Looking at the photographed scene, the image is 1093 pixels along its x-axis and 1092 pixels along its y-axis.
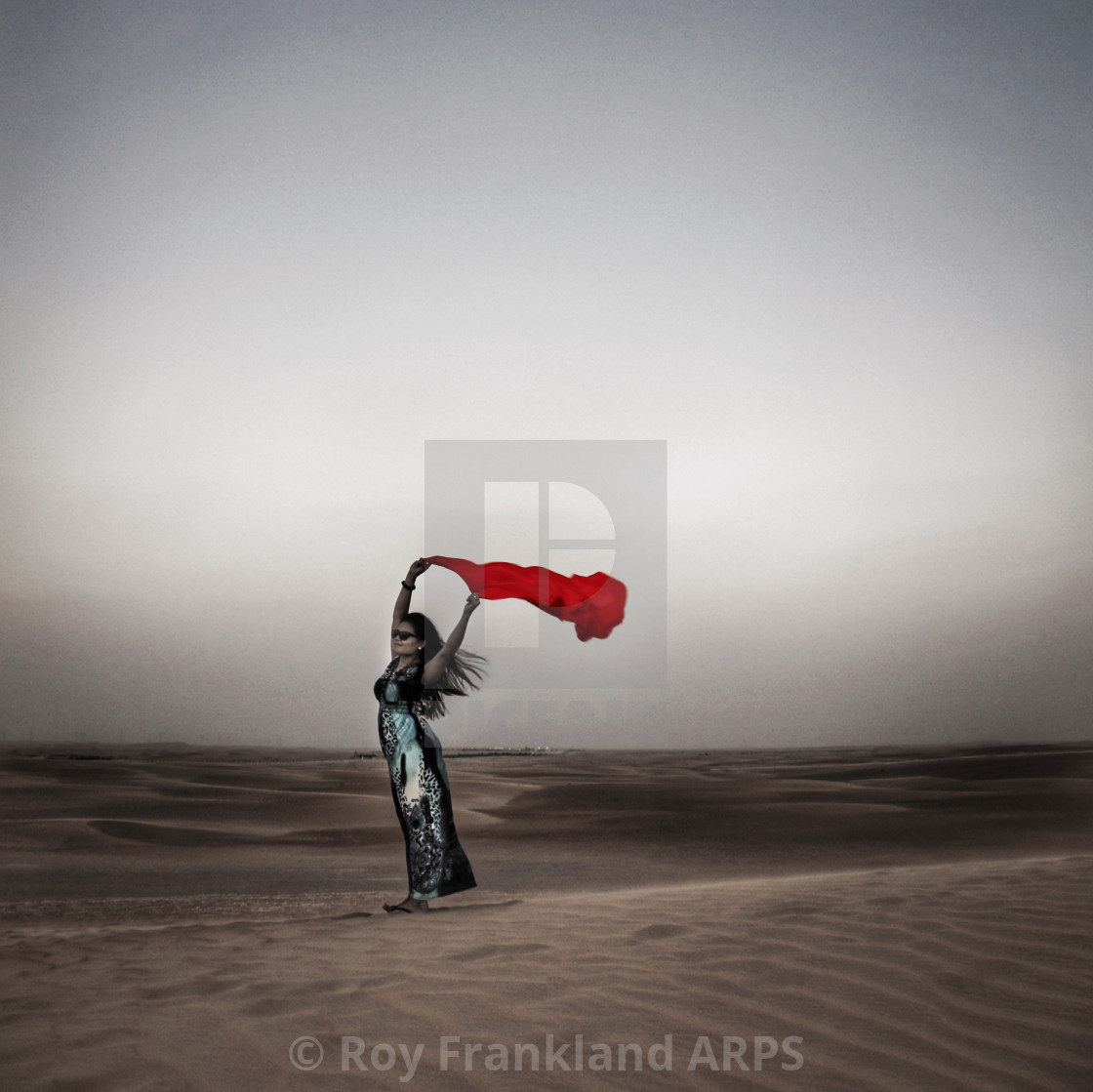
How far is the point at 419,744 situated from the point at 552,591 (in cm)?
139

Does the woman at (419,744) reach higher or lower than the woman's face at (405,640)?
lower

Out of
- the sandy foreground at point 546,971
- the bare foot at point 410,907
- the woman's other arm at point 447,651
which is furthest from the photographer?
the bare foot at point 410,907

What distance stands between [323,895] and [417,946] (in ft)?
10.8

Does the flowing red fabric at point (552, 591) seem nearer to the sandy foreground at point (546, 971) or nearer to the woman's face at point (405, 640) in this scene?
the woman's face at point (405, 640)

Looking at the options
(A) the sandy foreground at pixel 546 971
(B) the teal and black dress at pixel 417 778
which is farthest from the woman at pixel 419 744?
(A) the sandy foreground at pixel 546 971

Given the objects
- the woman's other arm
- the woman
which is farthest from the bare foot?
the woman's other arm

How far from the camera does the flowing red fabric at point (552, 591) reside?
604 cm

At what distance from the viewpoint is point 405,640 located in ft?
19.7

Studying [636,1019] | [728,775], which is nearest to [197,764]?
[728,775]

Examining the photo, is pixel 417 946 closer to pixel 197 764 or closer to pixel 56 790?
pixel 56 790

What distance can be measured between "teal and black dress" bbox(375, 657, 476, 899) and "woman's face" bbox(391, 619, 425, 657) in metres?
0.11

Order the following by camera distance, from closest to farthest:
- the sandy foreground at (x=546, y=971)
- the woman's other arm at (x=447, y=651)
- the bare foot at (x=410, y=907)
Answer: the sandy foreground at (x=546, y=971), the woman's other arm at (x=447, y=651), the bare foot at (x=410, y=907)

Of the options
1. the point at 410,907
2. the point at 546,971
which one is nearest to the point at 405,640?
the point at 410,907

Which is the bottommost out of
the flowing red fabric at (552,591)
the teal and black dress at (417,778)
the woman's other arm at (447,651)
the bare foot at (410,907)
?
the bare foot at (410,907)
